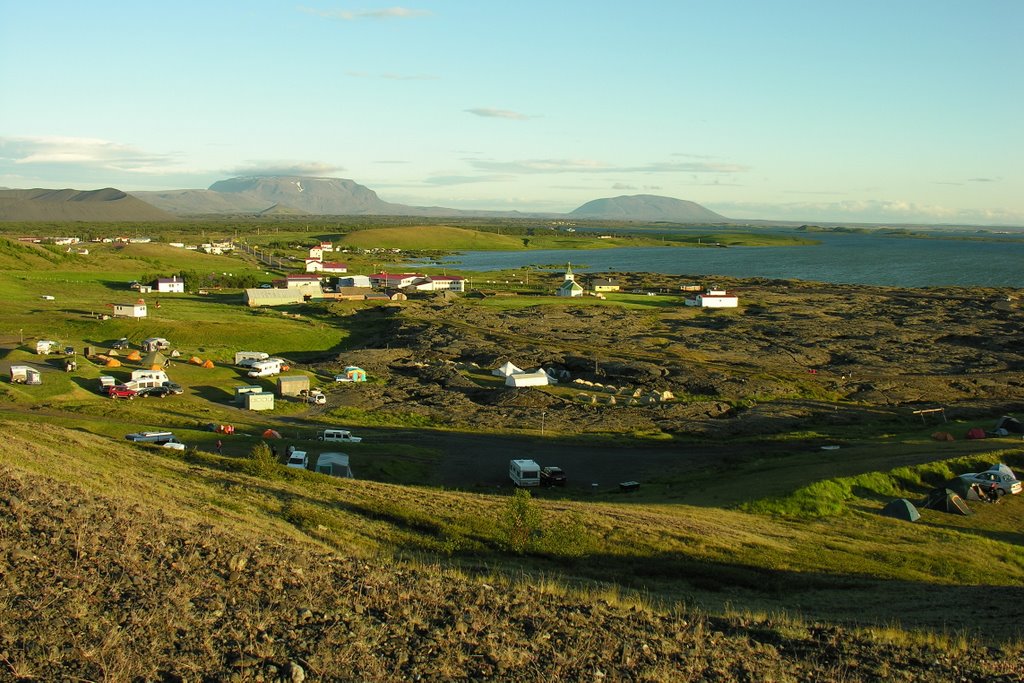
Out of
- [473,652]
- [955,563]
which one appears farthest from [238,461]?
[955,563]

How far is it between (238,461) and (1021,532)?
59.3 feet

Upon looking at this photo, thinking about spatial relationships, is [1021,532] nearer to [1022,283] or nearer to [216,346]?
[216,346]

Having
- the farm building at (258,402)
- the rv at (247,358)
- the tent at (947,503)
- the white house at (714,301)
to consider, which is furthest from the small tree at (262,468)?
the white house at (714,301)

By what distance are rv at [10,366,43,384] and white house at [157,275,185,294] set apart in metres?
45.1

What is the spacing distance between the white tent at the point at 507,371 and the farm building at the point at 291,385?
10183 mm

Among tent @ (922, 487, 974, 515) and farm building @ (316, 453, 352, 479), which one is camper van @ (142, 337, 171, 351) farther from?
tent @ (922, 487, 974, 515)

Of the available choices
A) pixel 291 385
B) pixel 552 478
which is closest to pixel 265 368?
pixel 291 385

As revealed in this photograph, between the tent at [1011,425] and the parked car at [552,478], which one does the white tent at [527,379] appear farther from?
the tent at [1011,425]

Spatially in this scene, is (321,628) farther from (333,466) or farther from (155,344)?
(155,344)

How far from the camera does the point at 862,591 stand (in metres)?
12.9

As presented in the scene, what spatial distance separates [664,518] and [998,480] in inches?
377

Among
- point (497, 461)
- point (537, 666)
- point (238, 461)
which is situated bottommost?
point (497, 461)

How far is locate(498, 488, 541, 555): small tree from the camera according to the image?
1380cm

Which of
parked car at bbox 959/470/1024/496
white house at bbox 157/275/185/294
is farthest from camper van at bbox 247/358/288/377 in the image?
white house at bbox 157/275/185/294
